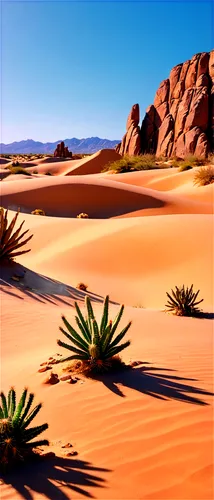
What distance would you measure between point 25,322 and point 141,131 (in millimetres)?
51106

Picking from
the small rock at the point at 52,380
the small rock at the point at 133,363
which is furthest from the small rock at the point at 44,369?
the small rock at the point at 133,363

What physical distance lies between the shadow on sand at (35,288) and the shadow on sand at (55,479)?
6.30m

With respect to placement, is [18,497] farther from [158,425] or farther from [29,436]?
[158,425]

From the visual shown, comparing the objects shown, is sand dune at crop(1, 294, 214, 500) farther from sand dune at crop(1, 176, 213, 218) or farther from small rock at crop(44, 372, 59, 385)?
sand dune at crop(1, 176, 213, 218)

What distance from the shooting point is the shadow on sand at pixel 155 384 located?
14.1 ft

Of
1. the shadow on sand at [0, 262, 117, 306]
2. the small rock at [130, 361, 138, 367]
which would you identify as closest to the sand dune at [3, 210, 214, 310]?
the shadow on sand at [0, 262, 117, 306]

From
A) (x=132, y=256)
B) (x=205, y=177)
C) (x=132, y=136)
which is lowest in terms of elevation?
(x=132, y=256)

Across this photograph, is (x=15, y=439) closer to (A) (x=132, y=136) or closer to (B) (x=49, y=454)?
(B) (x=49, y=454)

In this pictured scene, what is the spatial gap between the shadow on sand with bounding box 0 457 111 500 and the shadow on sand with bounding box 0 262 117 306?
6.30m

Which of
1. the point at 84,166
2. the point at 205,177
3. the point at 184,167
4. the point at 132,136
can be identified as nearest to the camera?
the point at 205,177

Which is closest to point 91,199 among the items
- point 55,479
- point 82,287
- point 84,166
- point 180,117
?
point 82,287

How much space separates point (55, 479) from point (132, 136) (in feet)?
182

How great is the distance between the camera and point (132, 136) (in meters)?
56.2

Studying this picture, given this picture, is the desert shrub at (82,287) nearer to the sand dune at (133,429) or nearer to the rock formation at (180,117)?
the sand dune at (133,429)
